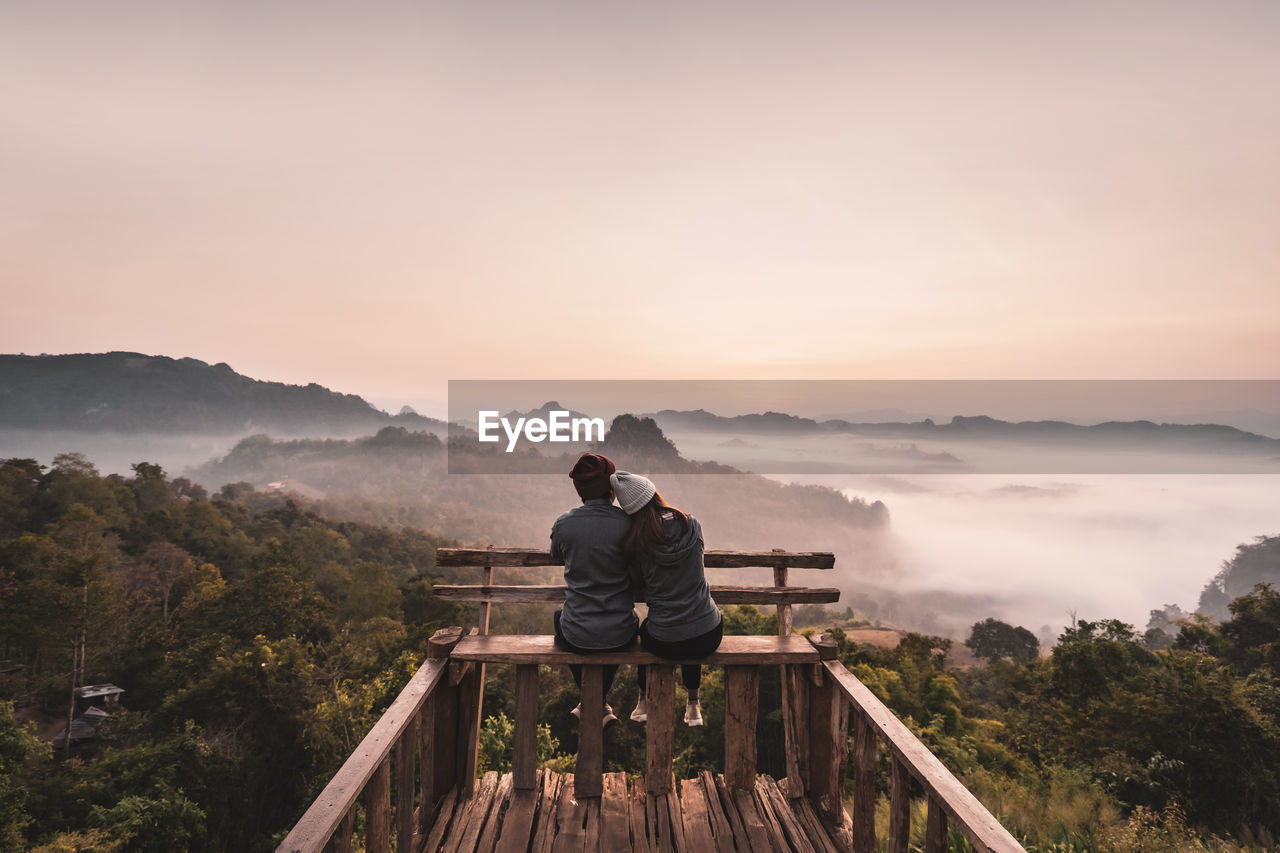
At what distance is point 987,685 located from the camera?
154ft

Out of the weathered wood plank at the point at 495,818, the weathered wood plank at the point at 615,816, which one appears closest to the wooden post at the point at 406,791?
the weathered wood plank at the point at 495,818

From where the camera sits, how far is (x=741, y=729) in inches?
144

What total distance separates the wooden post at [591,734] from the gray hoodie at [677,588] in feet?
1.50

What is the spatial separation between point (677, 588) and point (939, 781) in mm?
1417

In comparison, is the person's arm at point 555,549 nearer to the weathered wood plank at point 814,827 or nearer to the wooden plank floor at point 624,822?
the wooden plank floor at point 624,822

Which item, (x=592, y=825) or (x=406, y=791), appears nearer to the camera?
(x=406, y=791)

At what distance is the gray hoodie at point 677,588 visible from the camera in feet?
10.3

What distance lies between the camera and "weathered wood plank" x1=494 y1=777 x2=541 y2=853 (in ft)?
10.4

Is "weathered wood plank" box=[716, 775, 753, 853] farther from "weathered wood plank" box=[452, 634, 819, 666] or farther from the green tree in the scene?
the green tree

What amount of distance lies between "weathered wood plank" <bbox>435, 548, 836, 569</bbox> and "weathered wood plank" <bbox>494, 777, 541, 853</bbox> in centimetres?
128

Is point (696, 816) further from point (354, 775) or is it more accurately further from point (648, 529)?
point (354, 775)

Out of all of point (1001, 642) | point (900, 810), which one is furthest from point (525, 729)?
point (1001, 642)

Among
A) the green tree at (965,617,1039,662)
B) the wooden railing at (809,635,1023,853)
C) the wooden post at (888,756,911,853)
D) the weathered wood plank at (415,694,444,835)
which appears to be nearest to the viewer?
the wooden railing at (809,635,1023,853)

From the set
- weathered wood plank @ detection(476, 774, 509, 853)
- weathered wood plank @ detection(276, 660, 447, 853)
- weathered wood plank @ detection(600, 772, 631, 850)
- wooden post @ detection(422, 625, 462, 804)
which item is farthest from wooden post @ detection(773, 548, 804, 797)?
weathered wood plank @ detection(276, 660, 447, 853)
